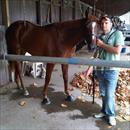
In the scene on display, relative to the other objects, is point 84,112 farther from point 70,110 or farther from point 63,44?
point 63,44

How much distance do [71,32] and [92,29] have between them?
552mm

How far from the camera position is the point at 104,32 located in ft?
9.98

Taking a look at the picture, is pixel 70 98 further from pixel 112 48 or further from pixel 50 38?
pixel 112 48

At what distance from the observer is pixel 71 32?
149 inches

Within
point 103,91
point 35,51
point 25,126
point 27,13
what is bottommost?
point 25,126

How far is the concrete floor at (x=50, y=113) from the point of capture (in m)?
3.13

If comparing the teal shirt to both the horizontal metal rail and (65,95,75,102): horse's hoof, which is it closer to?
the horizontal metal rail

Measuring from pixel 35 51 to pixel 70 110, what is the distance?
1260 mm

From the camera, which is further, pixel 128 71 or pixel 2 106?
pixel 128 71

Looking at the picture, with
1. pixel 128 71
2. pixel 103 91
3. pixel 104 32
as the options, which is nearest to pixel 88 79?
pixel 128 71

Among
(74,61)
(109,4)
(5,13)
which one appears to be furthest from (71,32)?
(109,4)

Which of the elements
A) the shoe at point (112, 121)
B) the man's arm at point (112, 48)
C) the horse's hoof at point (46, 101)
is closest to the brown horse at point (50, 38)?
the horse's hoof at point (46, 101)

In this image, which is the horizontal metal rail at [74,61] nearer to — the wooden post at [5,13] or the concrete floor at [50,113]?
the concrete floor at [50,113]

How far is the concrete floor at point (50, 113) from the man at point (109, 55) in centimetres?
28
